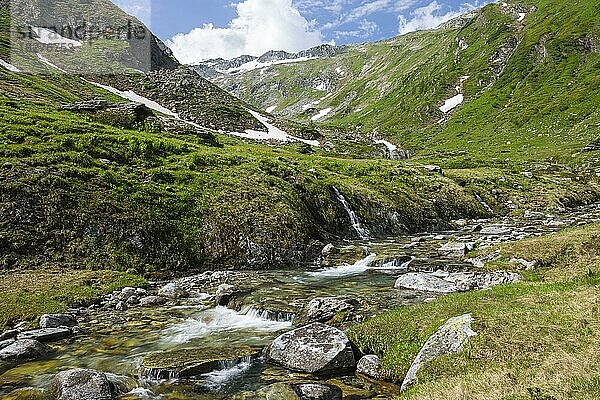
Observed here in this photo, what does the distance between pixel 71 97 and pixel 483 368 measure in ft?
404

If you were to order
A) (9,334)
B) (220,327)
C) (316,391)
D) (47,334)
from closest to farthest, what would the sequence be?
(316,391) < (9,334) < (47,334) < (220,327)

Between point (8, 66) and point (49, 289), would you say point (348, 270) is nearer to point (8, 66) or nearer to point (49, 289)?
point (49, 289)

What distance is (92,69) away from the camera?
170500 mm

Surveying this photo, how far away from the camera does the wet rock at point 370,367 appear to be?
50.7 feet

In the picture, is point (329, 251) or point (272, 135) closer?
point (329, 251)

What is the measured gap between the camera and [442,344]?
47.1 ft

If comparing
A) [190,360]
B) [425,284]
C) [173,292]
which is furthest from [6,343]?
[425,284]

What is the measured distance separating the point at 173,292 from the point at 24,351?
9624 mm

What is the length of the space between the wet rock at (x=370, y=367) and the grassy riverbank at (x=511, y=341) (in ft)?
1.24

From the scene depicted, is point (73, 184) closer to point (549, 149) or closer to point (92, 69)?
point (549, 149)

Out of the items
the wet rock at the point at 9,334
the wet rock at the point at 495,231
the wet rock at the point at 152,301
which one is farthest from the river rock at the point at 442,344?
the wet rock at the point at 495,231

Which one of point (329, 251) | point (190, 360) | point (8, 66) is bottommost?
point (190, 360)

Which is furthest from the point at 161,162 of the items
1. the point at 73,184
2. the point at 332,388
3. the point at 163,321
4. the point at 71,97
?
the point at 71,97

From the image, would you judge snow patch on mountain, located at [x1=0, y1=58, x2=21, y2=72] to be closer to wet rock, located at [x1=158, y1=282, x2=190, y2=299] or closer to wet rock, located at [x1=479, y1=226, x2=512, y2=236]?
wet rock, located at [x1=158, y1=282, x2=190, y2=299]
